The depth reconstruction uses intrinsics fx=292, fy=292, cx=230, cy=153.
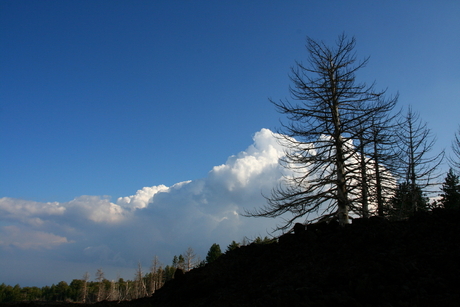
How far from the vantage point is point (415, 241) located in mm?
6000

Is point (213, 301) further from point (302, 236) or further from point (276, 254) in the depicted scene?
point (302, 236)

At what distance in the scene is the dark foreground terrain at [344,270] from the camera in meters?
4.29

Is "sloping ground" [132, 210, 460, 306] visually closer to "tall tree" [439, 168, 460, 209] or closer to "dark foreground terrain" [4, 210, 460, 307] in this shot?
"dark foreground terrain" [4, 210, 460, 307]

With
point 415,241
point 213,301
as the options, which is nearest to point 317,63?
point 415,241

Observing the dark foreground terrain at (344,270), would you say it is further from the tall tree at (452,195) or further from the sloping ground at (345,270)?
the tall tree at (452,195)

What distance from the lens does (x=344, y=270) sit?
5.45m

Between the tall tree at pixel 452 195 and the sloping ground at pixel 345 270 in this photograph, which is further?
the tall tree at pixel 452 195

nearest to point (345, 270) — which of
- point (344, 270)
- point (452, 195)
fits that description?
point (344, 270)

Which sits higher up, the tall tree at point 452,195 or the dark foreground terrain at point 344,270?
the tall tree at point 452,195

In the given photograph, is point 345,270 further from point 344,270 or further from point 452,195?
point 452,195

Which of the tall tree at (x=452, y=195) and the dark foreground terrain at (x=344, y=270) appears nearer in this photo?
the dark foreground terrain at (x=344, y=270)

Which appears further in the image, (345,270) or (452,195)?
(452,195)

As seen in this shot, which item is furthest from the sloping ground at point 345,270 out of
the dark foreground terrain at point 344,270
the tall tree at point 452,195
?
the tall tree at point 452,195

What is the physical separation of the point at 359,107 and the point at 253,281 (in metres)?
8.05
